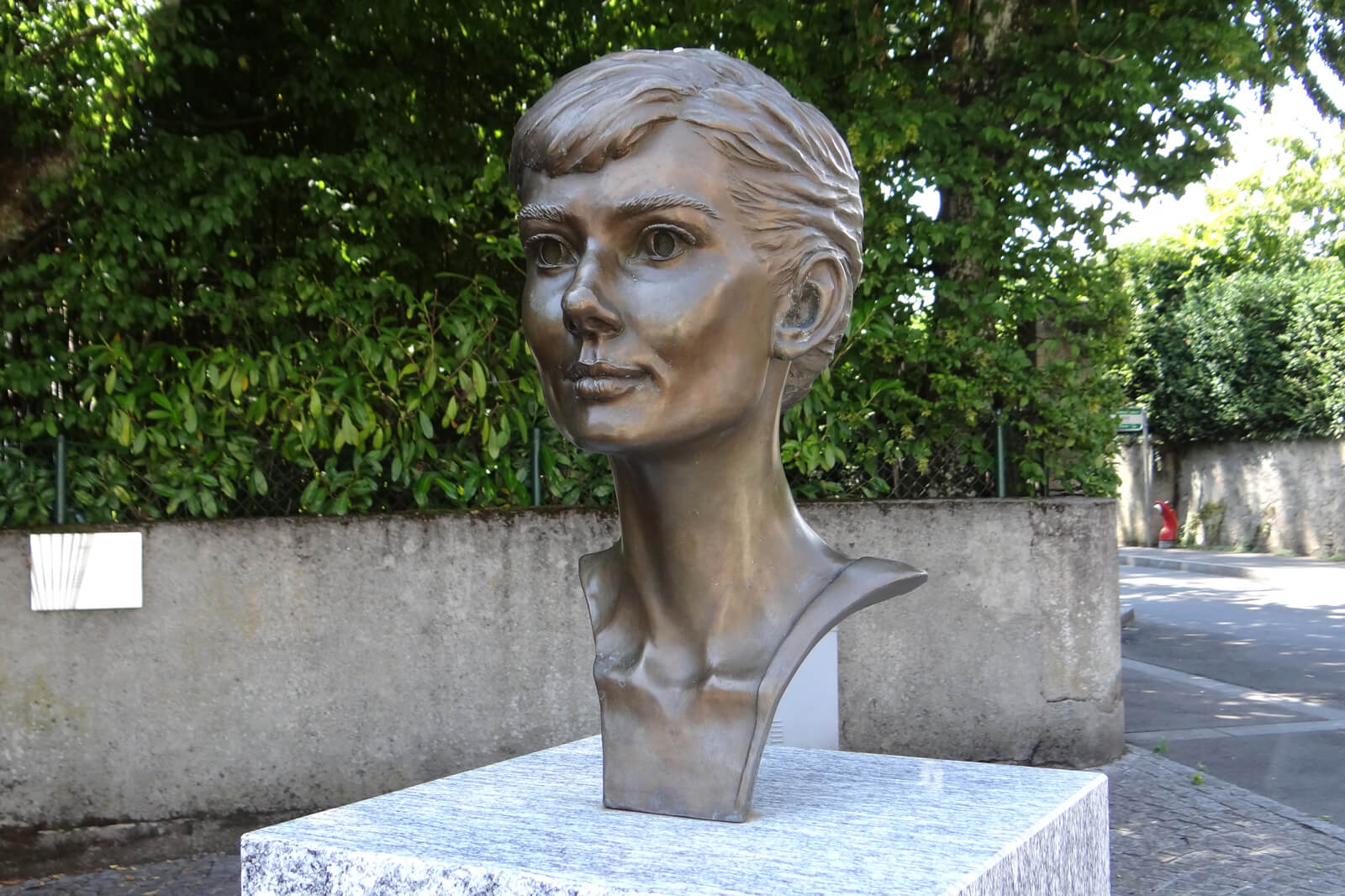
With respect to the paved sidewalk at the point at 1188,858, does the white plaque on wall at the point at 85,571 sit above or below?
above

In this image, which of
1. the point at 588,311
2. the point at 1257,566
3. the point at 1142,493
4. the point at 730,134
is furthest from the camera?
the point at 1142,493

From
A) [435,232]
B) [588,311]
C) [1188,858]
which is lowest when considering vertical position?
[1188,858]

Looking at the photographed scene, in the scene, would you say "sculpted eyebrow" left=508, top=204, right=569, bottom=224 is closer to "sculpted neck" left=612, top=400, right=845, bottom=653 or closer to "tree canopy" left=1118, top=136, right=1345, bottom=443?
Result: "sculpted neck" left=612, top=400, right=845, bottom=653

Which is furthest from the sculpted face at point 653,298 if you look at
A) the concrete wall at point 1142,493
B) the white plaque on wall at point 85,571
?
the concrete wall at point 1142,493

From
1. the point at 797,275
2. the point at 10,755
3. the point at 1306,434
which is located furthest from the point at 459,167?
the point at 1306,434

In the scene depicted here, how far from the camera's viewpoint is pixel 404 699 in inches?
215

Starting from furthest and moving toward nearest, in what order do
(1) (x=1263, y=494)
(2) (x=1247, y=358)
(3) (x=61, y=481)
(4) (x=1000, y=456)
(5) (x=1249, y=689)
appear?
(1) (x=1263, y=494) → (2) (x=1247, y=358) → (5) (x=1249, y=689) → (4) (x=1000, y=456) → (3) (x=61, y=481)

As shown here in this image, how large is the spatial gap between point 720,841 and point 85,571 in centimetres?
383

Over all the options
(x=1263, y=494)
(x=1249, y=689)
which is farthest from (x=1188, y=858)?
(x=1263, y=494)

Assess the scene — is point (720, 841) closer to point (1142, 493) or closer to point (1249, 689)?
point (1249, 689)

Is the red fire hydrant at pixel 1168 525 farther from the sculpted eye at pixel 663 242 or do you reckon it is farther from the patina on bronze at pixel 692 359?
the sculpted eye at pixel 663 242

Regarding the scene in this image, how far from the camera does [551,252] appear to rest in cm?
246

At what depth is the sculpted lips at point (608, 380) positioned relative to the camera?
2.30 metres

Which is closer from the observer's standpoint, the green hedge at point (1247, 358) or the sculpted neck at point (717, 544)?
the sculpted neck at point (717, 544)
